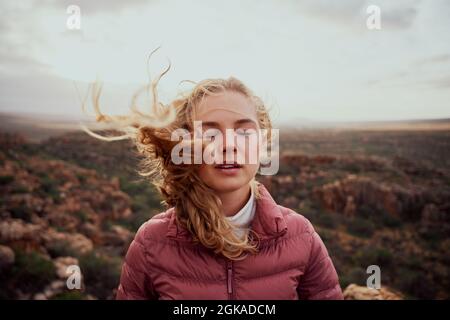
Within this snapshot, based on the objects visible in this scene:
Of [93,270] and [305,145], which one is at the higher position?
[305,145]

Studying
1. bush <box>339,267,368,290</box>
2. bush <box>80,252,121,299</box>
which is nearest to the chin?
bush <box>80,252,121,299</box>

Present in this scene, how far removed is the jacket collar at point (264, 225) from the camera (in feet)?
5.13

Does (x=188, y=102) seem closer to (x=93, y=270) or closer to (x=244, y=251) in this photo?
(x=244, y=251)

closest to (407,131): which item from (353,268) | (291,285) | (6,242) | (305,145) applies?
(305,145)

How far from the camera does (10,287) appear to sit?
4648 mm

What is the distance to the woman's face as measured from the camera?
4.93 feet

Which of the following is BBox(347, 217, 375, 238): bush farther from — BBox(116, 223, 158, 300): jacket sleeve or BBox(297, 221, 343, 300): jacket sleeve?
BBox(116, 223, 158, 300): jacket sleeve

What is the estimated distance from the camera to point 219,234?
1.50 m

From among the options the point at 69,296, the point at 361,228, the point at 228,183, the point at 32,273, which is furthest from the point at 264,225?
the point at 361,228

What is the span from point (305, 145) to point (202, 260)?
13.4 meters

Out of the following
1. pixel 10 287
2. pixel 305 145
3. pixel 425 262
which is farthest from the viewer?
pixel 305 145

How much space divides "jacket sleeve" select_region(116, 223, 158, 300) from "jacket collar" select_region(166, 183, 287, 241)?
12 cm

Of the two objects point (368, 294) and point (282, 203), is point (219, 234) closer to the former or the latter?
point (368, 294)
